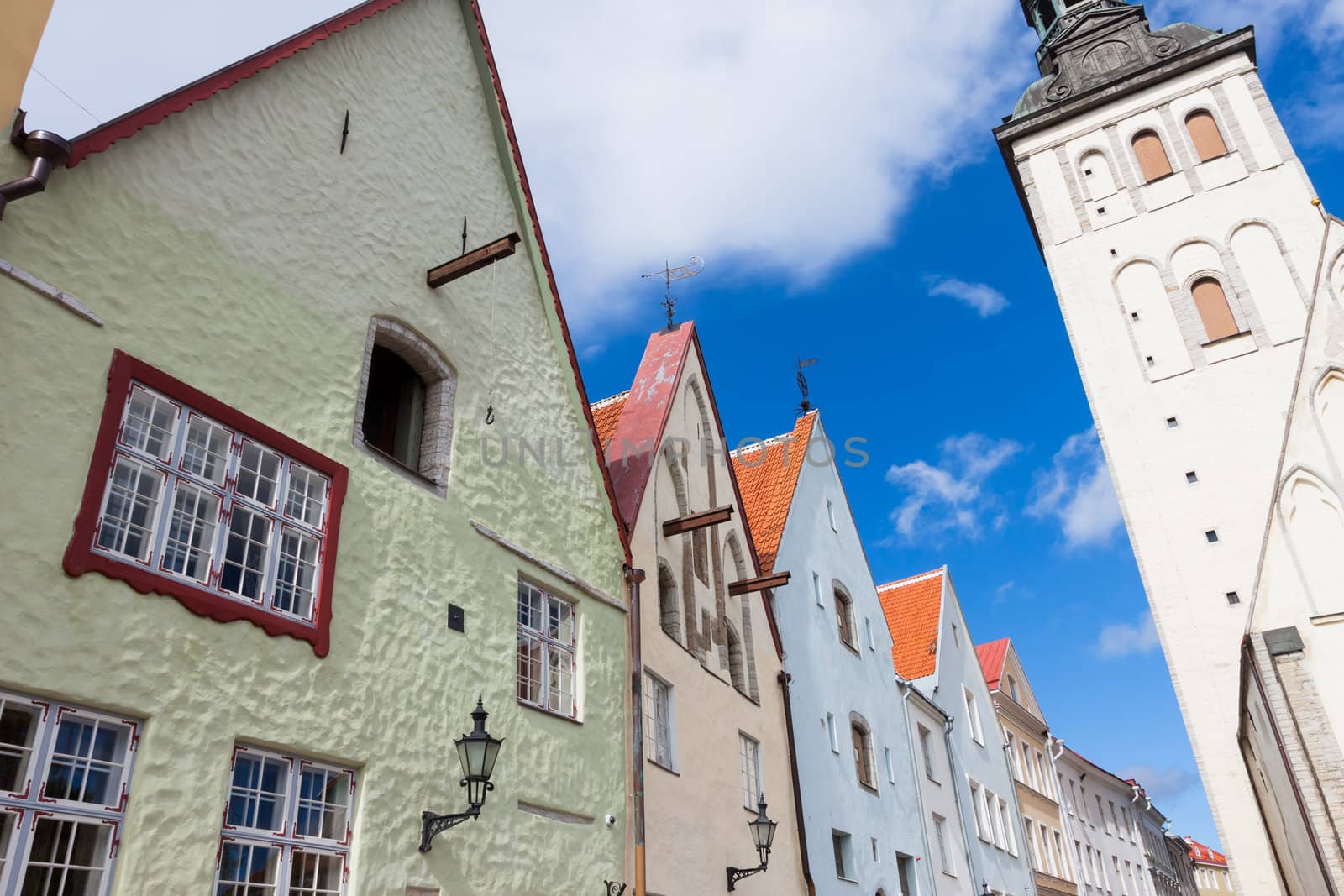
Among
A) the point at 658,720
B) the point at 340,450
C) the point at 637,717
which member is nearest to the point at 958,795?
the point at 658,720

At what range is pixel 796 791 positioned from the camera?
15.1 metres

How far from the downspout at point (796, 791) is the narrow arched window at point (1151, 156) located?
27.3m

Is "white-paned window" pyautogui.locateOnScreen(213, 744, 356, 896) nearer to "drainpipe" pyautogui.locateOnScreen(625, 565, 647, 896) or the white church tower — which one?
"drainpipe" pyautogui.locateOnScreen(625, 565, 647, 896)

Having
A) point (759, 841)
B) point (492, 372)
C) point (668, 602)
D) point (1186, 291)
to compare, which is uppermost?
point (1186, 291)

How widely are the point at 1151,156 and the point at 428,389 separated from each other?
1320 inches

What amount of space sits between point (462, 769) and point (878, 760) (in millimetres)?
12948

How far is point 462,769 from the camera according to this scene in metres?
8.09

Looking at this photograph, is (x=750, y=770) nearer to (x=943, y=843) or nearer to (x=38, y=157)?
(x=943, y=843)

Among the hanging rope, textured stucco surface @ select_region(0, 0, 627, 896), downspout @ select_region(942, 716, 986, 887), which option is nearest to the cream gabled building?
textured stucco surface @ select_region(0, 0, 627, 896)

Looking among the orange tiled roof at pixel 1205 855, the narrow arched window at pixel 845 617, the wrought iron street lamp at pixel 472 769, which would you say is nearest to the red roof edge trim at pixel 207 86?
the wrought iron street lamp at pixel 472 769

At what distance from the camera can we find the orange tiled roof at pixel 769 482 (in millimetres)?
18125

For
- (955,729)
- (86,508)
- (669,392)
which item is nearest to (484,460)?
(86,508)

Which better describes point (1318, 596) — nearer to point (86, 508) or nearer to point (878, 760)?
point (878, 760)

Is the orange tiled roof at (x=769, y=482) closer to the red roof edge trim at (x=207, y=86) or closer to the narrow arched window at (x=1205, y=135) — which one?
the red roof edge trim at (x=207, y=86)
